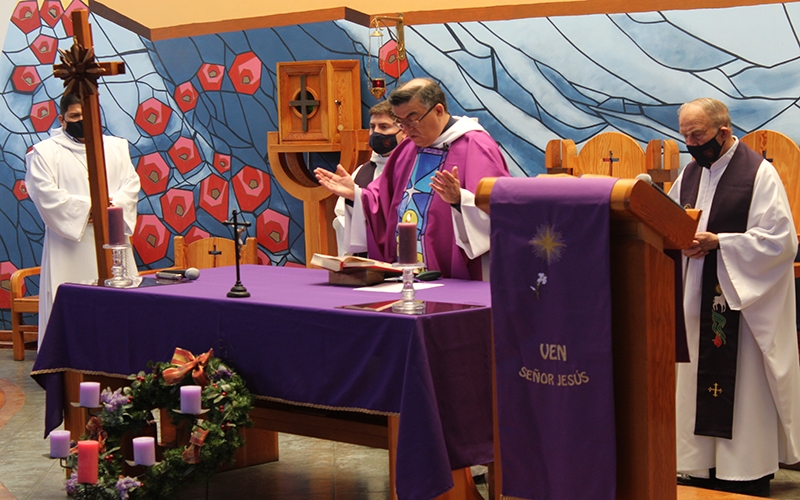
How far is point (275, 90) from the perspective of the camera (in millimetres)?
7703

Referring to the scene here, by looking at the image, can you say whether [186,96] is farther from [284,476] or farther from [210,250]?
[284,476]

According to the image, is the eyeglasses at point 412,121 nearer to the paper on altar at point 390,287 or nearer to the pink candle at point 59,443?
the paper on altar at point 390,287

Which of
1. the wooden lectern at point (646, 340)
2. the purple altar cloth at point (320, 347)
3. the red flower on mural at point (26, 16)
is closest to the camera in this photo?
the wooden lectern at point (646, 340)

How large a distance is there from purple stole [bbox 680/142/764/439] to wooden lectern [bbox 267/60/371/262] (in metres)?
2.97

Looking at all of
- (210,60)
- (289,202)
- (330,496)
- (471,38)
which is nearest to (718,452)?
(330,496)

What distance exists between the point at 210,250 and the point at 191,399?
13.7 ft

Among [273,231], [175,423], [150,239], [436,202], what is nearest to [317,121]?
[273,231]

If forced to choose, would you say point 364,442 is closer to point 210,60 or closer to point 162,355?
point 162,355

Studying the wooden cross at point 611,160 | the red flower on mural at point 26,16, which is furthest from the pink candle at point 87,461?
the red flower on mural at point 26,16

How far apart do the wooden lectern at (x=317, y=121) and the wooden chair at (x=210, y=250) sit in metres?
0.65

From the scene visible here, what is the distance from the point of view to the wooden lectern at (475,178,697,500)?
2531mm

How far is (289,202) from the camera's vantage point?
7.80m

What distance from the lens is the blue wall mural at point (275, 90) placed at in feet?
19.7

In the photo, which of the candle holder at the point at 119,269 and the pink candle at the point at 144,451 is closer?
the pink candle at the point at 144,451
